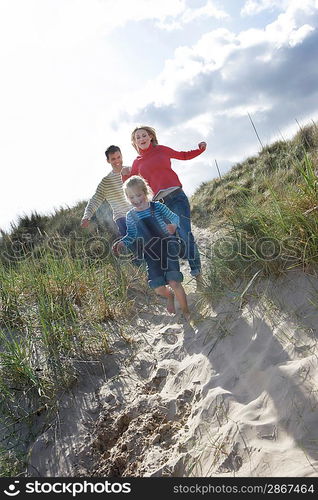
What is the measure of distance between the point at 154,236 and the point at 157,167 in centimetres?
111

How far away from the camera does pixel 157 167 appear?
188 inches

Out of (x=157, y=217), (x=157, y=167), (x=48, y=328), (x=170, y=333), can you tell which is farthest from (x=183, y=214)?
(x=48, y=328)

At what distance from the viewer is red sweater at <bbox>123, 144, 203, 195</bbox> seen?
4754 millimetres

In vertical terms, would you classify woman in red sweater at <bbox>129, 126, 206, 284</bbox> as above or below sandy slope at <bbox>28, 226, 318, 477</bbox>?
above

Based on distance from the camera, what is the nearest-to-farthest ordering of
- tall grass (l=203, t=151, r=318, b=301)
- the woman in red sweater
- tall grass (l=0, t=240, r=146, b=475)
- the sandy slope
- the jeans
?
the sandy slope < tall grass (l=203, t=151, r=318, b=301) < tall grass (l=0, t=240, r=146, b=475) < the woman in red sweater < the jeans

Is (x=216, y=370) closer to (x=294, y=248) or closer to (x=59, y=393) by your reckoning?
(x=294, y=248)

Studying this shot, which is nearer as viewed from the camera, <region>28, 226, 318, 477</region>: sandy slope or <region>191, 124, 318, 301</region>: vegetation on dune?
<region>28, 226, 318, 477</region>: sandy slope

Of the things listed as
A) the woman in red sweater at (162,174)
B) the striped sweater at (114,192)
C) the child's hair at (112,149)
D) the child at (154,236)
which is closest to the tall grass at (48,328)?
the child at (154,236)

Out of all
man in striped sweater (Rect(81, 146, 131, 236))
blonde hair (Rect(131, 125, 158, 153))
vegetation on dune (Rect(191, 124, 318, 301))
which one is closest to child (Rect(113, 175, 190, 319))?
vegetation on dune (Rect(191, 124, 318, 301))

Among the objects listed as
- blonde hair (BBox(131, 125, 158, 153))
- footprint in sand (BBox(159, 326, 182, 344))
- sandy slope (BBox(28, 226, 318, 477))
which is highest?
blonde hair (BBox(131, 125, 158, 153))

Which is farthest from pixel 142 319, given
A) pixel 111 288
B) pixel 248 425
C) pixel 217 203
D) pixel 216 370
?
pixel 217 203

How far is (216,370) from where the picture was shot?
2795mm

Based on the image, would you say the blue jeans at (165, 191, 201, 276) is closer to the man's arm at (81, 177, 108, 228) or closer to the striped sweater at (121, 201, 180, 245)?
the striped sweater at (121, 201, 180, 245)

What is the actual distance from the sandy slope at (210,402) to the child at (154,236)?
56 cm
